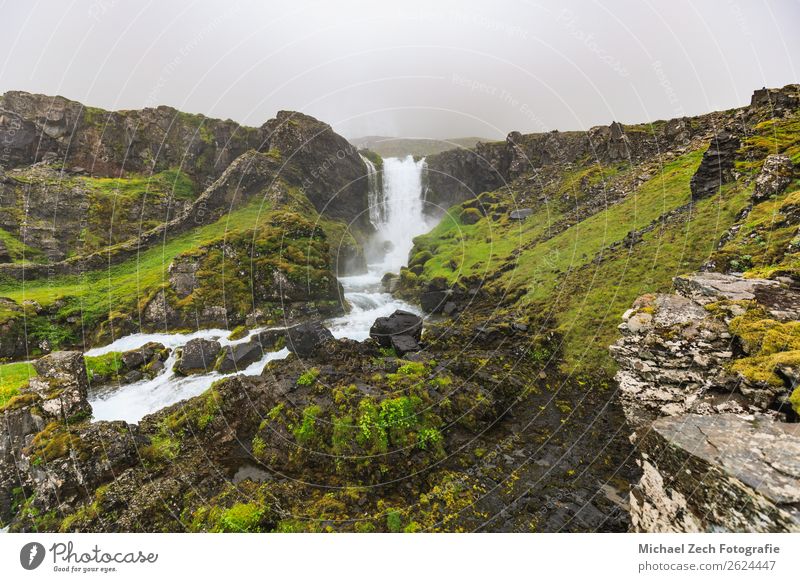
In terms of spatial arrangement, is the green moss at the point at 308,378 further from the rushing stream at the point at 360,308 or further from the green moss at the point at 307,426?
the rushing stream at the point at 360,308

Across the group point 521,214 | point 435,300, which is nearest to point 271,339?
point 435,300

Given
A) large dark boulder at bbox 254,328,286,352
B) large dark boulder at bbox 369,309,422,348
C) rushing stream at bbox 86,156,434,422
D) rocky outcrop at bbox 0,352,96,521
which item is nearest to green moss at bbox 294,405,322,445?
rocky outcrop at bbox 0,352,96,521

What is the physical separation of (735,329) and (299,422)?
46.2 feet

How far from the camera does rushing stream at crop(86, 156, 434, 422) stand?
16.5 m

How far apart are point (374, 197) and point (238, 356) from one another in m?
53.8

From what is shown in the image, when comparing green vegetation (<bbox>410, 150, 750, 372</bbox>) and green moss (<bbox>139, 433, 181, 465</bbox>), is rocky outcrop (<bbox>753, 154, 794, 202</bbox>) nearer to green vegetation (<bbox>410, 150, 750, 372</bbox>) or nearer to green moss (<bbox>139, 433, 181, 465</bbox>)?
green vegetation (<bbox>410, 150, 750, 372</bbox>)

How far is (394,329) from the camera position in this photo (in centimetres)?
1986

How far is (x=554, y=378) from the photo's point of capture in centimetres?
1577

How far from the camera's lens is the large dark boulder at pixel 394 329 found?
19375 mm

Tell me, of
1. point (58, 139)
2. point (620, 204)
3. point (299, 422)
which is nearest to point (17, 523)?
point (299, 422)

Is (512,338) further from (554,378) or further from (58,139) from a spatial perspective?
(58,139)

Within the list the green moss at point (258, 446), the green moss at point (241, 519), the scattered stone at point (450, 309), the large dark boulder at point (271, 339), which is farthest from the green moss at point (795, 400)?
the large dark boulder at point (271, 339)

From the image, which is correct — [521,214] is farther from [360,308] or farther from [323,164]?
[323,164]
